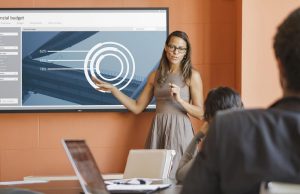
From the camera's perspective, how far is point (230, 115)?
40.9 inches

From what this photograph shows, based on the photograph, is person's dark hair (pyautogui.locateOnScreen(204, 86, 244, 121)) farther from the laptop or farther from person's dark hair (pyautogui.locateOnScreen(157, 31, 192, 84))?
person's dark hair (pyautogui.locateOnScreen(157, 31, 192, 84))

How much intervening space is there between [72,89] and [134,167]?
60.9 inches

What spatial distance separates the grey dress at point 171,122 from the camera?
449cm

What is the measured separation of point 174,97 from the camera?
14.5 feet

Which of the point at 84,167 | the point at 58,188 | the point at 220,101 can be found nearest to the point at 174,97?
the point at 220,101

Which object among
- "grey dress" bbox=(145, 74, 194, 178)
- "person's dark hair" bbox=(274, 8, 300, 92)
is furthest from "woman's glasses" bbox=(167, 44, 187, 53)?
"person's dark hair" bbox=(274, 8, 300, 92)

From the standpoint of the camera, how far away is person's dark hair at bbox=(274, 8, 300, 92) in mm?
1073

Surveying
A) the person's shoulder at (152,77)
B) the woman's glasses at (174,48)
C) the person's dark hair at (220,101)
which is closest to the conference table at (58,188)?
the person's dark hair at (220,101)

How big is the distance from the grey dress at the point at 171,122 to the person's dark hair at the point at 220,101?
1587mm

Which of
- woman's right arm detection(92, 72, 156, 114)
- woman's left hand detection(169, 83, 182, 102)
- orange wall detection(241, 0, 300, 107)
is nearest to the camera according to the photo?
woman's left hand detection(169, 83, 182, 102)

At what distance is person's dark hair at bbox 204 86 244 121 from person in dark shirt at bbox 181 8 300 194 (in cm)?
175

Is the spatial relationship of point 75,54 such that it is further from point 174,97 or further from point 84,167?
point 84,167

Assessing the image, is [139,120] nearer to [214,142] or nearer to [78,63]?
[78,63]

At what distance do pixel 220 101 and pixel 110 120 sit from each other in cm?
232
